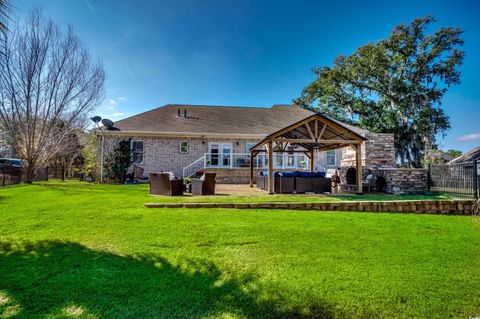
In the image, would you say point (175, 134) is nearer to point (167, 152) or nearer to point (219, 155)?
point (167, 152)

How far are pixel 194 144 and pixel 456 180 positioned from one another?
1415 centimetres

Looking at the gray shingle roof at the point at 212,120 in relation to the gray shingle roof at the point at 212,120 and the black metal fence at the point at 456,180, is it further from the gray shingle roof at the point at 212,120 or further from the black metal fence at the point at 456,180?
the black metal fence at the point at 456,180

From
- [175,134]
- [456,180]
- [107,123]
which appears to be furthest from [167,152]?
[456,180]

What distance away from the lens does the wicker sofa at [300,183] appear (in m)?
10.2

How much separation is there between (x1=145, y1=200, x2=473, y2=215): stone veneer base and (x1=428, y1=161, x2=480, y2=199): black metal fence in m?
0.98

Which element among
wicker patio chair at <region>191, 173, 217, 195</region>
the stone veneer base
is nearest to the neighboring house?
wicker patio chair at <region>191, 173, 217, 195</region>

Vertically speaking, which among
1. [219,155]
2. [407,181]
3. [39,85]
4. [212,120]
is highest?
[39,85]

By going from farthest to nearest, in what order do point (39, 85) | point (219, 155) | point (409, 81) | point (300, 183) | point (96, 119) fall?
point (409, 81), point (219, 155), point (96, 119), point (39, 85), point (300, 183)

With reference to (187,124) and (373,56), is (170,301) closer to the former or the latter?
(187,124)

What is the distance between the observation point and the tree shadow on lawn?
7.72ft

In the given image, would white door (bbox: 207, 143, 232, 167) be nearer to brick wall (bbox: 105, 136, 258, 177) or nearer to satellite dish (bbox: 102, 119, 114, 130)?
brick wall (bbox: 105, 136, 258, 177)

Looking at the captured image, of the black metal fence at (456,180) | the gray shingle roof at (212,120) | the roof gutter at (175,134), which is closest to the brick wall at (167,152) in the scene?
the roof gutter at (175,134)

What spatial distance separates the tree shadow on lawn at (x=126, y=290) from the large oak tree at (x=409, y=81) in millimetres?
24146

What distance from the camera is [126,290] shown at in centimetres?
273
